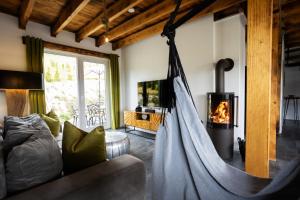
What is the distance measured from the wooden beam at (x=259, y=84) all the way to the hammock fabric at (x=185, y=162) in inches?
19.6

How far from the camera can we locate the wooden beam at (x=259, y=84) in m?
1.26

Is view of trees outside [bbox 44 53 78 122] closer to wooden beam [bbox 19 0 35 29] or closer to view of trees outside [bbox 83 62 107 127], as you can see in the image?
view of trees outside [bbox 83 62 107 127]

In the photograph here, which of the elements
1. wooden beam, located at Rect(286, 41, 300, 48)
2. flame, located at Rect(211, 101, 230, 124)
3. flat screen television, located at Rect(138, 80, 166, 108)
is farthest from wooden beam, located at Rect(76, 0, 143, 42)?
wooden beam, located at Rect(286, 41, 300, 48)

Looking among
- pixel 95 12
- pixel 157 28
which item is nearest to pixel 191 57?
pixel 157 28

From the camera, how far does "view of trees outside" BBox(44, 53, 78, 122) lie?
3.85 metres

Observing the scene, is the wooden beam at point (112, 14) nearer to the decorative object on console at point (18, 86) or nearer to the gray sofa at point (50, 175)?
the decorative object on console at point (18, 86)

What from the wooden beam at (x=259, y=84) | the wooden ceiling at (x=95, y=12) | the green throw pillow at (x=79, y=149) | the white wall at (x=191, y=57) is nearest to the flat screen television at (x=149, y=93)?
the white wall at (x=191, y=57)

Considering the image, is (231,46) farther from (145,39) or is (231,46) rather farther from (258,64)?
(145,39)

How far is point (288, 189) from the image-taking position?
0.64 m

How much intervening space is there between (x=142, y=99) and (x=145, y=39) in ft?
5.34

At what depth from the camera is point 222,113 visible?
2.66 metres

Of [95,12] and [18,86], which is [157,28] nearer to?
[95,12]

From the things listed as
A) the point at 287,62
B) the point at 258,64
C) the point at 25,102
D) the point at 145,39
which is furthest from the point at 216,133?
the point at 287,62

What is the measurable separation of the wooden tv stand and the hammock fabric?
8.97ft
